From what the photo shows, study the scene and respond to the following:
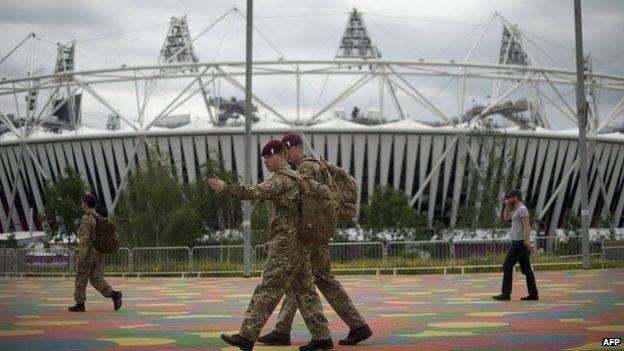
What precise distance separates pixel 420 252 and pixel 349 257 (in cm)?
203

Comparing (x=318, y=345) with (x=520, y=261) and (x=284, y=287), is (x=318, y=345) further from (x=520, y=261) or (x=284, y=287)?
(x=520, y=261)

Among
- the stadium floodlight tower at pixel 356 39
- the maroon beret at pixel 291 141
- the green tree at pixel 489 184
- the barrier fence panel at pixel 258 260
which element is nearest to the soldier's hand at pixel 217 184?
the maroon beret at pixel 291 141

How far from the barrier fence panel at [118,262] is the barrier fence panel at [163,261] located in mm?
323

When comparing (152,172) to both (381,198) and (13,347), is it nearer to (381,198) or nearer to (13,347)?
(381,198)

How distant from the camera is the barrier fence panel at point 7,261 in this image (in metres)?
26.8

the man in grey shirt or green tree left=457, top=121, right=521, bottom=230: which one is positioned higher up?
green tree left=457, top=121, right=521, bottom=230

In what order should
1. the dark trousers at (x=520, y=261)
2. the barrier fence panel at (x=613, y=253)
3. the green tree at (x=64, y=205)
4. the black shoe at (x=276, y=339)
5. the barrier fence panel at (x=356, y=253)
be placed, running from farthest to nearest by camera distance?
1. the green tree at (x=64, y=205)
2. the barrier fence panel at (x=613, y=253)
3. the barrier fence panel at (x=356, y=253)
4. the dark trousers at (x=520, y=261)
5. the black shoe at (x=276, y=339)

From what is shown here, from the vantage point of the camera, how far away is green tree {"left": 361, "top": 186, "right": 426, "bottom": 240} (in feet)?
169

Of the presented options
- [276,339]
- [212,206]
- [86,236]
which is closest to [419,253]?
[86,236]

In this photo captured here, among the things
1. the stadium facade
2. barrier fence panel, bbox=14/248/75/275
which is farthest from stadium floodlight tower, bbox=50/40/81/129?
barrier fence panel, bbox=14/248/75/275

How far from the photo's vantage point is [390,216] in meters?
53.1

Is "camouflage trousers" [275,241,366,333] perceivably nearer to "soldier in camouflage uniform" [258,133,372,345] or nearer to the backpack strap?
"soldier in camouflage uniform" [258,133,372,345]

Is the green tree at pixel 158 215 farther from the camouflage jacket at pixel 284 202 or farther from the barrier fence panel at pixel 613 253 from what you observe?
the camouflage jacket at pixel 284 202

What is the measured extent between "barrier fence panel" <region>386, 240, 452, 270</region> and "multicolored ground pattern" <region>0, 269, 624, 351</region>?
31.1ft
